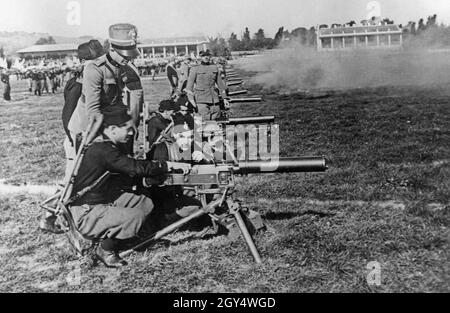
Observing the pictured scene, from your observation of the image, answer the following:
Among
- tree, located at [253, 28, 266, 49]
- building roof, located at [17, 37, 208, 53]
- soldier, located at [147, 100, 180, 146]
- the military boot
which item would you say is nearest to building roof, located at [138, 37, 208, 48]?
building roof, located at [17, 37, 208, 53]

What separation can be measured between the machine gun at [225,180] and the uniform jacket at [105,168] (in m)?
0.30

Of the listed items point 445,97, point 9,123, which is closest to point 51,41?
point 9,123

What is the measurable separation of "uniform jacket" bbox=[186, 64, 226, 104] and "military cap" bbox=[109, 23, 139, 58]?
4.54 m

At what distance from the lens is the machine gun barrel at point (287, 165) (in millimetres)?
4938

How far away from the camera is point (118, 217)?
477 centimetres

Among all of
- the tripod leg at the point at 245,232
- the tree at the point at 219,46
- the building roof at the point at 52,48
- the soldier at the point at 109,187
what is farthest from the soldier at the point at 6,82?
the tripod leg at the point at 245,232

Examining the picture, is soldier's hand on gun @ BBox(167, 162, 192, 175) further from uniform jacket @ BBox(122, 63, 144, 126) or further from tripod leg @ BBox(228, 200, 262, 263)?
uniform jacket @ BBox(122, 63, 144, 126)

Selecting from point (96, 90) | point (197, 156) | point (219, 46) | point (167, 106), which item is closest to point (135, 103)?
point (167, 106)

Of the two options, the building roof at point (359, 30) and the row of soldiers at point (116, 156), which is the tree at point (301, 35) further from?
the row of soldiers at point (116, 156)

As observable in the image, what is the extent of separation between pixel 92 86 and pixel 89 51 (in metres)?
0.93

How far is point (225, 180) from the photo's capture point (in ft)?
15.9

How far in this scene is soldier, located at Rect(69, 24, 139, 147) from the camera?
5.64m

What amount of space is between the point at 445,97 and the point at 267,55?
2085cm
